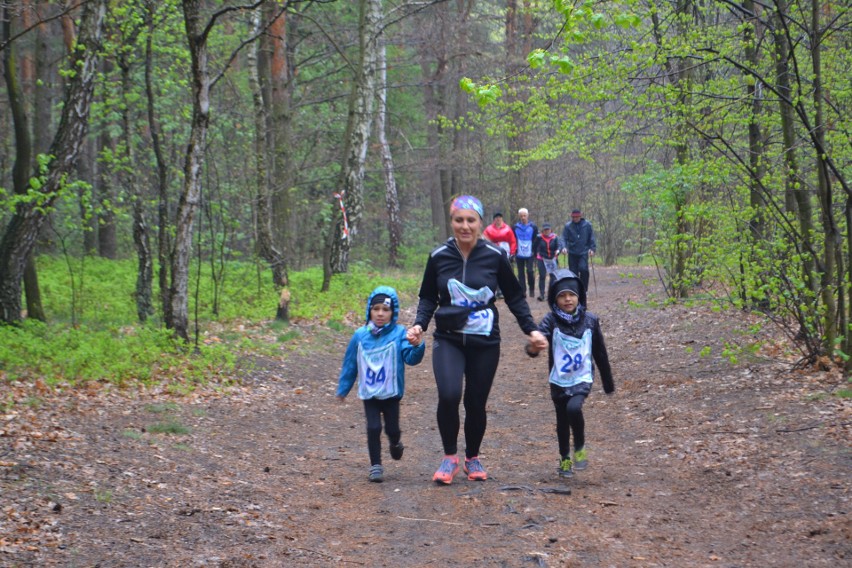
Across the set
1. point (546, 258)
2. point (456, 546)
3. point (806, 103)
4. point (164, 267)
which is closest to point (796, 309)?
point (806, 103)

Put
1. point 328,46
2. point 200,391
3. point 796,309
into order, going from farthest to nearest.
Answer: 1. point 328,46
2. point 200,391
3. point 796,309

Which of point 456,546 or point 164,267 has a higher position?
point 164,267

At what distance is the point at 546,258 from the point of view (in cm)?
1898

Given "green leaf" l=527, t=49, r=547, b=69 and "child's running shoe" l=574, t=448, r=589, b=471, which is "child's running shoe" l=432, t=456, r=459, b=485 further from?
"green leaf" l=527, t=49, r=547, b=69

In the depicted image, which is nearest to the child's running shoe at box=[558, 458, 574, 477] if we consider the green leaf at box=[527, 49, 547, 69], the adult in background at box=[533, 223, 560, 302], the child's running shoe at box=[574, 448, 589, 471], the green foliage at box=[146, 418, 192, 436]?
the child's running shoe at box=[574, 448, 589, 471]

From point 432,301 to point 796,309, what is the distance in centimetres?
446

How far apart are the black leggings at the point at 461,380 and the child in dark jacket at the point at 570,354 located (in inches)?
24.0

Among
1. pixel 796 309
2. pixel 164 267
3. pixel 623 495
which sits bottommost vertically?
pixel 623 495

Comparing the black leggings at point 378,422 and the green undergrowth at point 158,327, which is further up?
the green undergrowth at point 158,327

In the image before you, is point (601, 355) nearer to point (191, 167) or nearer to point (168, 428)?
point (168, 428)

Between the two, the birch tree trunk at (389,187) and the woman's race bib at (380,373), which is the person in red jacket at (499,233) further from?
the woman's race bib at (380,373)

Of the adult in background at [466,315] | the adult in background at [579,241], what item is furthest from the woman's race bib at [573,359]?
the adult in background at [579,241]

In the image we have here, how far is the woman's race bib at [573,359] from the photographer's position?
6.64m

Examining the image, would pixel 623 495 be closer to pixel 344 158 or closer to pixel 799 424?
pixel 799 424
